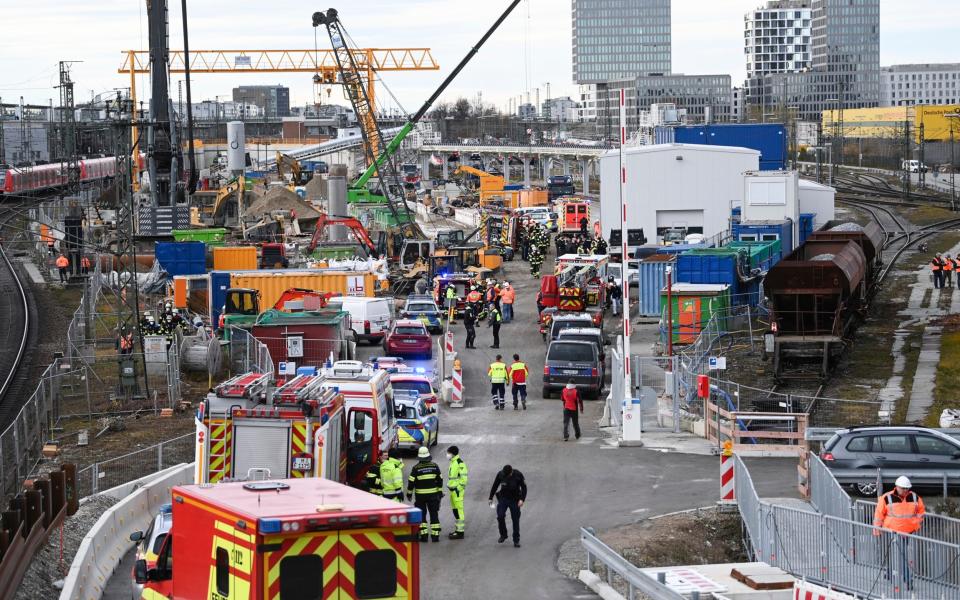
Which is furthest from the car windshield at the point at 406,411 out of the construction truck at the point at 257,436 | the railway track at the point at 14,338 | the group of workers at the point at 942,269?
the group of workers at the point at 942,269

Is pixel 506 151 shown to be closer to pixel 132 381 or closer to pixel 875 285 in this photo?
pixel 875 285

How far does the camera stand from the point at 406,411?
26.2 metres

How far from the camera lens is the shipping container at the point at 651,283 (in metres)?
44.0

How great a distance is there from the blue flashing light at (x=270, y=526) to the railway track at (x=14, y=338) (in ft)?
71.5

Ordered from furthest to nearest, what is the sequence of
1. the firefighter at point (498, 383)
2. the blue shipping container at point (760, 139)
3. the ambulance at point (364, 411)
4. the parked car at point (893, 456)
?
the blue shipping container at point (760, 139) → the firefighter at point (498, 383) → the parked car at point (893, 456) → the ambulance at point (364, 411)

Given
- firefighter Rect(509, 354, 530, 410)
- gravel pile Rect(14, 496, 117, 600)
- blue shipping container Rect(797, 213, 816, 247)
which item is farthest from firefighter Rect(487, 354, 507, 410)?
blue shipping container Rect(797, 213, 816, 247)

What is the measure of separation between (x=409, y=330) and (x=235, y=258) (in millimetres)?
18371

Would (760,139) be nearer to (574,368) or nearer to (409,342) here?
(409,342)

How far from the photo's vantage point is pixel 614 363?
3147 cm

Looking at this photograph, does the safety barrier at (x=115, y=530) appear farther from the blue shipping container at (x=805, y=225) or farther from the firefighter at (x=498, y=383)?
the blue shipping container at (x=805, y=225)

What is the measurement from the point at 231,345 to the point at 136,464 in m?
12.8

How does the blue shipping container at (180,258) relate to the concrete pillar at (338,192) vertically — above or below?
below

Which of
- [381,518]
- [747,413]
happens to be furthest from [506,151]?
[381,518]

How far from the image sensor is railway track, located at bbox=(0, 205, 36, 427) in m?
34.3
